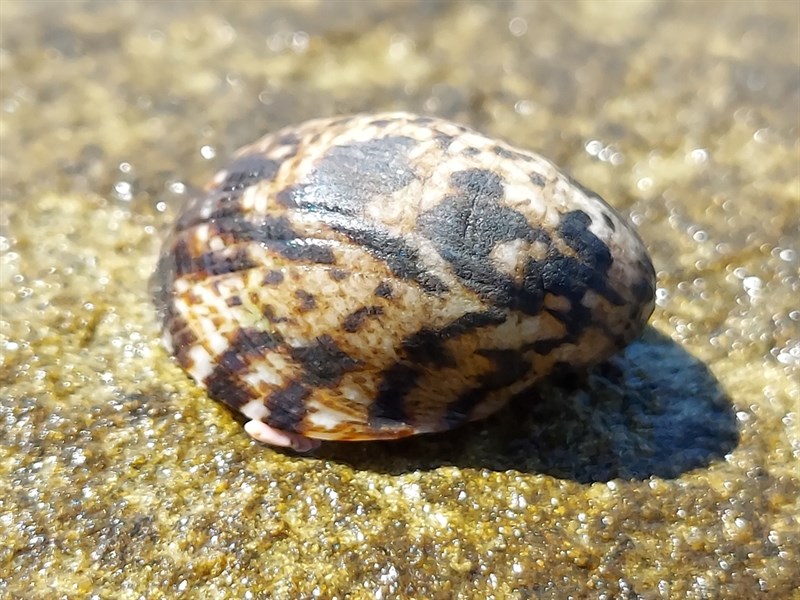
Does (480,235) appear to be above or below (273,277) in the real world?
above

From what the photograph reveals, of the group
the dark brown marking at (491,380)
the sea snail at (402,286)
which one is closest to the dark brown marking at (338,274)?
the sea snail at (402,286)

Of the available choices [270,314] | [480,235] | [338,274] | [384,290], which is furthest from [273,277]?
[480,235]

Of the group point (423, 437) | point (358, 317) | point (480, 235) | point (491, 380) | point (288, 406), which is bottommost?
point (423, 437)

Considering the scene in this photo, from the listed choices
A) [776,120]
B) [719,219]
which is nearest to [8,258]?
[719,219]

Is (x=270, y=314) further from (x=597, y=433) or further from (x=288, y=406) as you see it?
(x=597, y=433)

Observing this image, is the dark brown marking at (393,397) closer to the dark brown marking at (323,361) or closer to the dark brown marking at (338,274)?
the dark brown marking at (323,361)

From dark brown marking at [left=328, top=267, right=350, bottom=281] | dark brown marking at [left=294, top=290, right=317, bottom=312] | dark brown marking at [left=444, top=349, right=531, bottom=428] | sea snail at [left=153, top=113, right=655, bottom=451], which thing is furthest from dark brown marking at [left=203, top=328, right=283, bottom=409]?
dark brown marking at [left=444, top=349, right=531, bottom=428]
